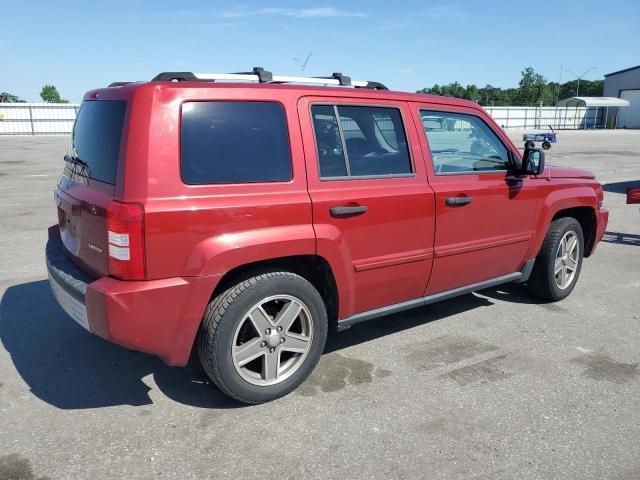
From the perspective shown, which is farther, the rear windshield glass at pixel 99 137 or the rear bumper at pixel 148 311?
the rear windshield glass at pixel 99 137

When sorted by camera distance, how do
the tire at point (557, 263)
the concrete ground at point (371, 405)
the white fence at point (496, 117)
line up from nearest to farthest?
the concrete ground at point (371, 405)
the tire at point (557, 263)
the white fence at point (496, 117)

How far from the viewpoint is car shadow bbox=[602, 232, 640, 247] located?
7.57 metres

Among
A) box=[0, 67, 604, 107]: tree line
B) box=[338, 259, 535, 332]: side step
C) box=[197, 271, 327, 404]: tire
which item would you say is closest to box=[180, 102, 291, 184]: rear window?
box=[197, 271, 327, 404]: tire

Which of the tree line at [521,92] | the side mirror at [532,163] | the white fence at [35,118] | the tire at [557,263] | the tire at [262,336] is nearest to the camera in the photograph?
the tire at [262,336]

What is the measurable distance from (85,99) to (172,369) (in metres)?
1.89

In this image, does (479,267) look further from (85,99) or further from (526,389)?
(85,99)

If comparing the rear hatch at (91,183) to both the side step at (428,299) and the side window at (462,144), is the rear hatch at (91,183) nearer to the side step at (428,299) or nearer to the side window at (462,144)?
the side step at (428,299)

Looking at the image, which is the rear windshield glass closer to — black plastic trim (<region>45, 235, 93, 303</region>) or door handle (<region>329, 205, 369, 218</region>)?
black plastic trim (<region>45, 235, 93, 303</region>)

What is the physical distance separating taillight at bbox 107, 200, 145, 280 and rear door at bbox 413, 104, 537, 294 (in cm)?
207

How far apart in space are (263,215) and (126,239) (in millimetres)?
741

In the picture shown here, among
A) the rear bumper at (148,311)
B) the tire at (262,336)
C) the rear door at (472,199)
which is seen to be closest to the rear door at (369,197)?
the rear door at (472,199)

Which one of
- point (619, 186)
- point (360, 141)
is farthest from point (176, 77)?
point (619, 186)

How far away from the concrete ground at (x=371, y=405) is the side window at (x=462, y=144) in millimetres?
1330

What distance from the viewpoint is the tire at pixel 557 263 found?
16.1ft
